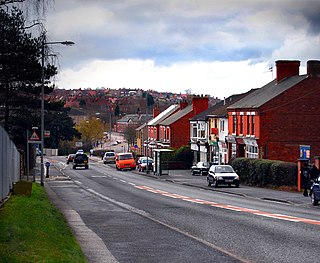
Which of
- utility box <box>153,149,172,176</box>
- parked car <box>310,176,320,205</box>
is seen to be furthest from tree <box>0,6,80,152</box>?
parked car <box>310,176,320,205</box>

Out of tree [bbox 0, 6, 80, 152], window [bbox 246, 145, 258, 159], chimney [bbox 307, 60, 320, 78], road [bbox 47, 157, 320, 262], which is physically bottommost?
road [bbox 47, 157, 320, 262]

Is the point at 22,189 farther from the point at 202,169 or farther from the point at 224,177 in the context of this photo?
the point at 202,169

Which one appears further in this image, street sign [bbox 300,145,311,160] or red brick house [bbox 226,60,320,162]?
red brick house [bbox 226,60,320,162]

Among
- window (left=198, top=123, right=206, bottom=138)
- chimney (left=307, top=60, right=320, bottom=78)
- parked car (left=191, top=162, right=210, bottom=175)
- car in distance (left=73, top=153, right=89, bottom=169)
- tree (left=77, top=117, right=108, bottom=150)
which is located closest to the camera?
chimney (left=307, top=60, right=320, bottom=78)

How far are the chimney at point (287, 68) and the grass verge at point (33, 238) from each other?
41.9 metres

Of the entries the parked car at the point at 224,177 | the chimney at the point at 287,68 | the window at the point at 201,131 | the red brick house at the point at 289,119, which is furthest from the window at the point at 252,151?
the window at the point at 201,131

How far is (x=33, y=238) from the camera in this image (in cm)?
1419

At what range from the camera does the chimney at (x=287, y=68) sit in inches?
2368

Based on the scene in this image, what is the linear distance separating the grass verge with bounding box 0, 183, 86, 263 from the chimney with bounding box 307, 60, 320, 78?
124 feet

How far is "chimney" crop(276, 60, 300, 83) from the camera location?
197ft

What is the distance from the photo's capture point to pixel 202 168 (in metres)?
65.2

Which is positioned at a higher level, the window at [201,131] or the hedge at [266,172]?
the window at [201,131]

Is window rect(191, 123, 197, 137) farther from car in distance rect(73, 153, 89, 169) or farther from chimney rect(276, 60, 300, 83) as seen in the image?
chimney rect(276, 60, 300, 83)

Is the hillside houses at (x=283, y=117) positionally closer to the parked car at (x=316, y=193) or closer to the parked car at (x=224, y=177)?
the parked car at (x=224, y=177)
